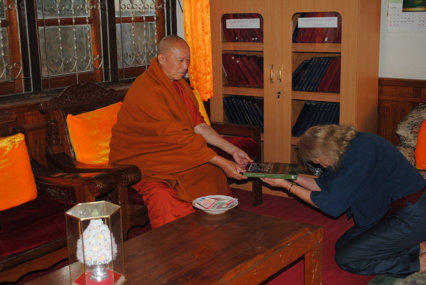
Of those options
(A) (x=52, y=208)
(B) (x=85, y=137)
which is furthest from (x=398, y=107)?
(A) (x=52, y=208)

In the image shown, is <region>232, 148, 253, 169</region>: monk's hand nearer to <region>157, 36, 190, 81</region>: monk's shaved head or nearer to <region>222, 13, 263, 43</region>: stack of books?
<region>157, 36, 190, 81</region>: monk's shaved head

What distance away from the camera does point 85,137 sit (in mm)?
3086

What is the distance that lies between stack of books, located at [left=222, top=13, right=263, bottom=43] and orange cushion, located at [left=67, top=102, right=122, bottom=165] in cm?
126

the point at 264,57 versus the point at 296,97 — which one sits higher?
the point at 264,57

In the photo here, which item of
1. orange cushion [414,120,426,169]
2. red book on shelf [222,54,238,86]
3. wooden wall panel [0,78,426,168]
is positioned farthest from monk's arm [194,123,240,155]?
orange cushion [414,120,426,169]

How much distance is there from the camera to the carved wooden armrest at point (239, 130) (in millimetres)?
3715

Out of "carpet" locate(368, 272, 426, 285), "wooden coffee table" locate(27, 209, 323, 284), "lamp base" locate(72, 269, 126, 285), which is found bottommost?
"carpet" locate(368, 272, 426, 285)

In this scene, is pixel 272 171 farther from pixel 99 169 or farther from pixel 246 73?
pixel 246 73

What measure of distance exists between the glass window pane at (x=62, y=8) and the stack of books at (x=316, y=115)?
172 centimetres

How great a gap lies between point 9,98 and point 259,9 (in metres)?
1.83

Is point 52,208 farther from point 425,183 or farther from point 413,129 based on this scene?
point 413,129

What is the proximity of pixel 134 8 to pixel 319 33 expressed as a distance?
143cm

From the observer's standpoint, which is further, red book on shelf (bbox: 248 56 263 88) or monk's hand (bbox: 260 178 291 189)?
red book on shelf (bbox: 248 56 263 88)

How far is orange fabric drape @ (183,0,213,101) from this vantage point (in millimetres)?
4094
